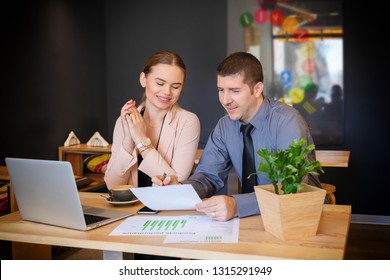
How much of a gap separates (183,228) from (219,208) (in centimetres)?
16

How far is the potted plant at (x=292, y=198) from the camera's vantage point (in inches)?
55.2

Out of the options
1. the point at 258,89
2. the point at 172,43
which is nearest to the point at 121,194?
the point at 258,89

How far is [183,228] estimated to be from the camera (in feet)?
5.04

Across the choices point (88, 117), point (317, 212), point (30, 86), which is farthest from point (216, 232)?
point (88, 117)

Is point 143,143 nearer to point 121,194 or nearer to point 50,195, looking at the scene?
point 121,194

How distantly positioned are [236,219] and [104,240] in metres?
0.48

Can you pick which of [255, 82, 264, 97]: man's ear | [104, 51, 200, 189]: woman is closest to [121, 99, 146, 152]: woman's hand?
[104, 51, 200, 189]: woman

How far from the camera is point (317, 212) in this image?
4.73 feet

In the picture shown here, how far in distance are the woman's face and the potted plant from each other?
969mm

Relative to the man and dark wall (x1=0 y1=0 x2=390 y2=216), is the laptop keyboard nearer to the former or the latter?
the man

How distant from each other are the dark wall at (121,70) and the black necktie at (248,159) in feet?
7.82

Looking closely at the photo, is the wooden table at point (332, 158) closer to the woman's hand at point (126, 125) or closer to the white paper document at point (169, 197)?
the woman's hand at point (126, 125)

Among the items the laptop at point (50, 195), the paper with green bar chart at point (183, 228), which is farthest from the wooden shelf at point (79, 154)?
the paper with green bar chart at point (183, 228)

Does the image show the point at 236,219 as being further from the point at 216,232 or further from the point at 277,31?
the point at 277,31
